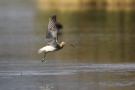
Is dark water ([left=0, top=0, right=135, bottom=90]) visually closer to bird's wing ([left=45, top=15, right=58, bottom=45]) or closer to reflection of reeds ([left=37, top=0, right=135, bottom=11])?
bird's wing ([left=45, top=15, right=58, bottom=45])

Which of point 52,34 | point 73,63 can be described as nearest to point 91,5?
point 73,63

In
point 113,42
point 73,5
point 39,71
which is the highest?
point 39,71

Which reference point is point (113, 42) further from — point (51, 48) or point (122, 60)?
point (51, 48)

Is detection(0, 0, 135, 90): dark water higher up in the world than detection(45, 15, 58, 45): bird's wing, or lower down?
lower down

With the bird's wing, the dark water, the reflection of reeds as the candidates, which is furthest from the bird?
the reflection of reeds

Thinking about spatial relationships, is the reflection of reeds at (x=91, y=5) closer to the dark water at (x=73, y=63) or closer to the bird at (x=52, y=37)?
the dark water at (x=73, y=63)

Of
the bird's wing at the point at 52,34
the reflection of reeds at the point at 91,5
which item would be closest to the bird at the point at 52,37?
the bird's wing at the point at 52,34

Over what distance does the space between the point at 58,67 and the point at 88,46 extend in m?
5.13

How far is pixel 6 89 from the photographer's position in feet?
35.2

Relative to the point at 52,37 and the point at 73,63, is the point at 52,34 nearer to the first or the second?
the point at 52,37

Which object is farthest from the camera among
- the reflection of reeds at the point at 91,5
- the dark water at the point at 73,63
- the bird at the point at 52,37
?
the reflection of reeds at the point at 91,5

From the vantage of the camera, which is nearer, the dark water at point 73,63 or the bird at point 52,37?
the dark water at point 73,63

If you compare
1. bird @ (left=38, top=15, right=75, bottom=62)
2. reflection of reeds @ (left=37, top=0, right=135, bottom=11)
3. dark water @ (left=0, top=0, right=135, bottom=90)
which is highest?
bird @ (left=38, top=15, right=75, bottom=62)

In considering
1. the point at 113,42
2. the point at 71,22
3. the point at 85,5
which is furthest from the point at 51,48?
the point at 85,5
